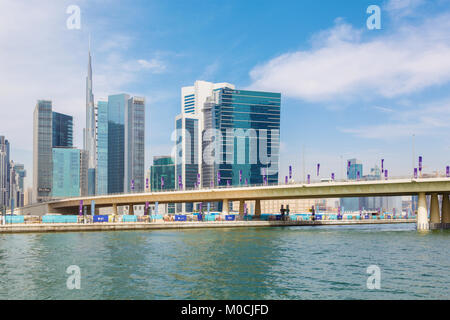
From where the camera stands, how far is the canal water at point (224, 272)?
39.9 metres

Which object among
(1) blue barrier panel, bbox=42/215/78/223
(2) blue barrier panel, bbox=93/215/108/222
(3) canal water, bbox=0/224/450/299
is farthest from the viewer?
(2) blue barrier panel, bbox=93/215/108/222

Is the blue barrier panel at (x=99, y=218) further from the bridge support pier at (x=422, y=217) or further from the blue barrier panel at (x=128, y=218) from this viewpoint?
the bridge support pier at (x=422, y=217)

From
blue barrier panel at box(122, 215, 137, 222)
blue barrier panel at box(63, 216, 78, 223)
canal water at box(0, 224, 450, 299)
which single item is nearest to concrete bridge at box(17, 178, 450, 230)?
blue barrier panel at box(122, 215, 137, 222)

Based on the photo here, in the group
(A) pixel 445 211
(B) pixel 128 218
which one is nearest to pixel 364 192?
(A) pixel 445 211

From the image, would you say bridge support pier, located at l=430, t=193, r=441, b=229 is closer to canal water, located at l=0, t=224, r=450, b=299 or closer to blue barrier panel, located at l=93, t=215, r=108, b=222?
canal water, located at l=0, t=224, r=450, b=299

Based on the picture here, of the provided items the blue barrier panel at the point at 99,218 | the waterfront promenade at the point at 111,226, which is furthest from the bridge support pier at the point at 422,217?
the blue barrier panel at the point at 99,218

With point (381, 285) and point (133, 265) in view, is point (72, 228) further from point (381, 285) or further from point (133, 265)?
point (381, 285)

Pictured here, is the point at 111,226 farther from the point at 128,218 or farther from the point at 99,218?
the point at 128,218

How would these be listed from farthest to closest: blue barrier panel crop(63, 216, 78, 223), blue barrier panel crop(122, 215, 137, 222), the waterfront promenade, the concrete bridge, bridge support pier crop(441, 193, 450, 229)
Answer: blue barrier panel crop(122, 215, 137, 222), blue barrier panel crop(63, 216, 78, 223), bridge support pier crop(441, 193, 450, 229), the waterfront promenade, the concrete bridge

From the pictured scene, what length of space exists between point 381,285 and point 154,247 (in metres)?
42.9

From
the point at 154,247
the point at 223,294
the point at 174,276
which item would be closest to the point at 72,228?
the point at 154,247

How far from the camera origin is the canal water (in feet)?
131

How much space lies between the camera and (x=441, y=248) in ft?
242

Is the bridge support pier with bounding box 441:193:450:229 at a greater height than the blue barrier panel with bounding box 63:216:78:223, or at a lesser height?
greater
